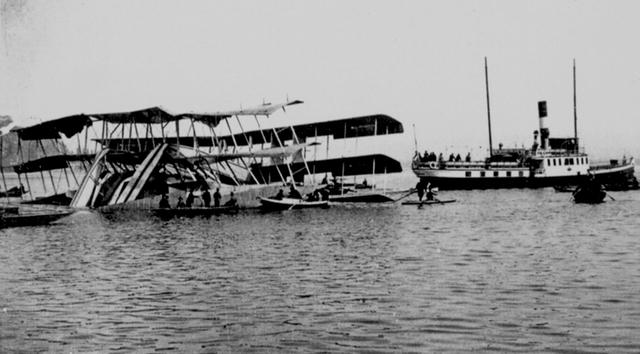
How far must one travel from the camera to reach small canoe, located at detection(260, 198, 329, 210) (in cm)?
4534

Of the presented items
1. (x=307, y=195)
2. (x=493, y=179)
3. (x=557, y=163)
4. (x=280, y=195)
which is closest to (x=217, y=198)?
(x=280, y=195)

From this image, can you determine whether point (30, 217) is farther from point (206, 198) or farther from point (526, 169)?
point (526, 169)

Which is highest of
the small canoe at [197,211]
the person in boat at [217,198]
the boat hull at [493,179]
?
the boat hull at [493,179]

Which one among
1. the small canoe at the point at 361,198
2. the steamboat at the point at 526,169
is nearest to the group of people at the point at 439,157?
the steamboat at the point at 526,169

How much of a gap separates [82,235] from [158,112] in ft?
57.5

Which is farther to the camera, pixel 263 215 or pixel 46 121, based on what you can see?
pixel 46 121

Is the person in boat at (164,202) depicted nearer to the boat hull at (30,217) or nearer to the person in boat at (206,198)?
the person in boat at (206,198)

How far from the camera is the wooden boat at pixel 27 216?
3528 centimetres

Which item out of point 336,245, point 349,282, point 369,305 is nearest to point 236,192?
point 336,245

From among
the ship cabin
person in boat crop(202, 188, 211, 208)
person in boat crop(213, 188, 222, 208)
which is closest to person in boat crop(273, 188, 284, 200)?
person in boat crop(213, 188, 222, 208)

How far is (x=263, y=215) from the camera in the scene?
42688mm

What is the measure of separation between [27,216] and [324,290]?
23591 millimetres

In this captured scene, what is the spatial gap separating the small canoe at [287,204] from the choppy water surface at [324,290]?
12.9 meters

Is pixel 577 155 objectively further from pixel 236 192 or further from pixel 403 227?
pixel 403 227
